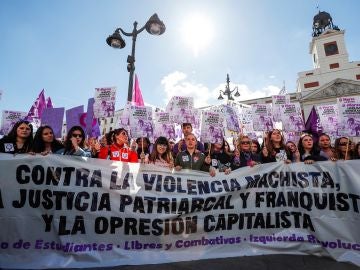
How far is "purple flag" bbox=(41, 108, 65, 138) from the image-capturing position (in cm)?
719

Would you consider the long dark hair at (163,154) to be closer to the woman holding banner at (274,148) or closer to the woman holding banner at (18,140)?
the woman holding banner at (274,148)

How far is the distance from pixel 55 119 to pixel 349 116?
692cm

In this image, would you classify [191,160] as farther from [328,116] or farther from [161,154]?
[328,116]

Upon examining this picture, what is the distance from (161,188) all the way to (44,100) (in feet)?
19.4

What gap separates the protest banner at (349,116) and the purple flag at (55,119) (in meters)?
6.55

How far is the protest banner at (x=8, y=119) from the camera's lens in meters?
6.92

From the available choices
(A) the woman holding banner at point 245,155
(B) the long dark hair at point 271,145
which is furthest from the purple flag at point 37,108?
(B) the long dark hair at point 271,145

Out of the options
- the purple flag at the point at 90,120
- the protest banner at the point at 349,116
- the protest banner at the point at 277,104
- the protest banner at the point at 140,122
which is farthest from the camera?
the purple flag at the point at 90,120

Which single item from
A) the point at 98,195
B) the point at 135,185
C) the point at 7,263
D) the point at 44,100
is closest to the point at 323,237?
the point at 135,185

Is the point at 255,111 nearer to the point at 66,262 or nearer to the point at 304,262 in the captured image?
the point at 304,262

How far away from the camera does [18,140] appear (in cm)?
451

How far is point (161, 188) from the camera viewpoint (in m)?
4.36

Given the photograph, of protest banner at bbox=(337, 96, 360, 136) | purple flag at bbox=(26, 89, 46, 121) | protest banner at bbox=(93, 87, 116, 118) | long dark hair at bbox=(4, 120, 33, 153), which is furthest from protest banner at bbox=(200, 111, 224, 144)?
purple flag at bbox=(26, 89, 46, 121)

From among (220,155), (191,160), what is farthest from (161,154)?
(220,155)
